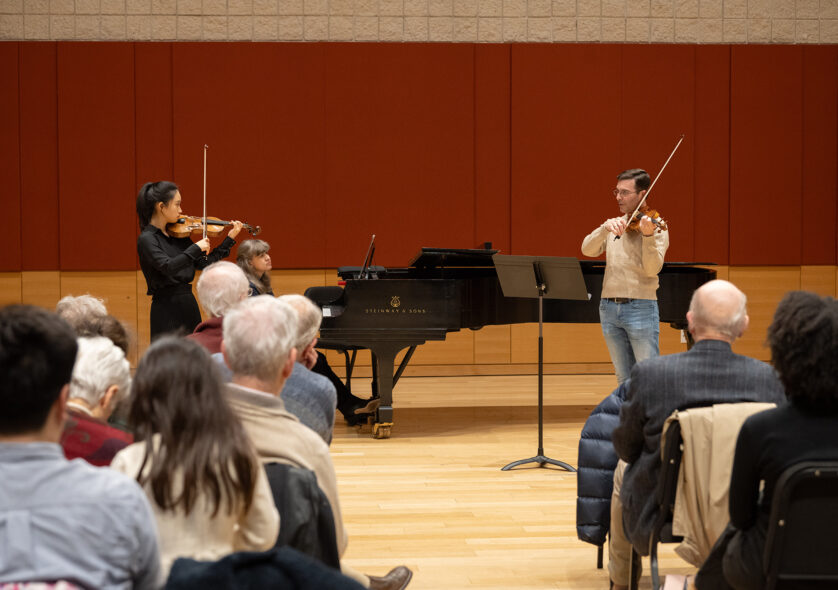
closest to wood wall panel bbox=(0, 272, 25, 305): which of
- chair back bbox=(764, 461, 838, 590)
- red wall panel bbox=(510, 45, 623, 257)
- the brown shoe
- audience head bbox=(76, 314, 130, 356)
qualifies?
red wall panel bbox=(510, 45, 623, 257)

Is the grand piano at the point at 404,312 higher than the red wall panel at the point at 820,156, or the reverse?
the red wall panel at the point at 820,156

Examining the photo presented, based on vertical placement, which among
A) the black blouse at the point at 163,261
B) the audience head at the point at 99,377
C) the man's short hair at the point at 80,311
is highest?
the black blouse at the point at 163,261

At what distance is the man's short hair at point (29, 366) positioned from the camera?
142 cm

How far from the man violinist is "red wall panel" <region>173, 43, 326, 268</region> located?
12.2ft

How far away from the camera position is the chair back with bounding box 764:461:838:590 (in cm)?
199

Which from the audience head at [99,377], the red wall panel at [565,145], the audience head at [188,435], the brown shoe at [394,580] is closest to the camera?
the audience head at [188,435]

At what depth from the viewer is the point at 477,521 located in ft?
13.6

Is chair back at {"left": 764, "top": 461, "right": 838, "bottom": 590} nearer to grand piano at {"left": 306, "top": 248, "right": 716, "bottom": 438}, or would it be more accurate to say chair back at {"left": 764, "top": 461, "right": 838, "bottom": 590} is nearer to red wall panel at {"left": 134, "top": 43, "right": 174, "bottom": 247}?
grand piano at {"left": 306, "top": 248, "right": 716, "bottom": 438}

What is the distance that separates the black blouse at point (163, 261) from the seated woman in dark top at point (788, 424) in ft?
11.5

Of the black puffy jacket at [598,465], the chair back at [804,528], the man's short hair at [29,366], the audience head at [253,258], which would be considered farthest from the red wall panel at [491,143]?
the man's short hair at [29,366]

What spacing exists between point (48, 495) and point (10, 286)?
756 cm

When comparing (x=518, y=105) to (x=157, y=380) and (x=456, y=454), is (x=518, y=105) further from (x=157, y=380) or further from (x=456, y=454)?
(x=157, y=380)

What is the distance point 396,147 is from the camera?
8586 millimetres

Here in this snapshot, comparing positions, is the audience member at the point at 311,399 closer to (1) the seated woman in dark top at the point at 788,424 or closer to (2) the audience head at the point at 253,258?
(1) the seated woman in dark top at the point at 788,424
